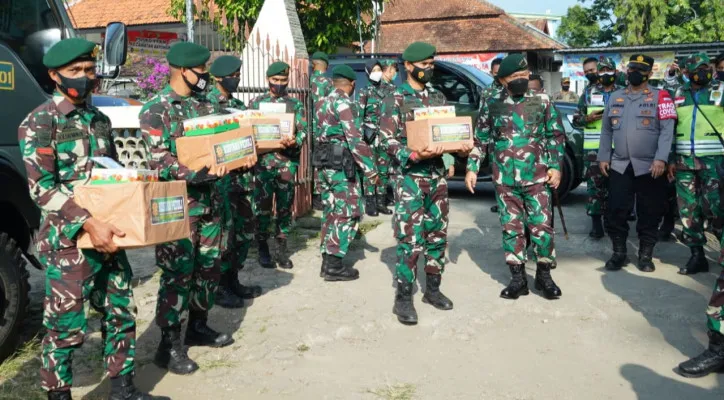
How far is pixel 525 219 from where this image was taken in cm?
535

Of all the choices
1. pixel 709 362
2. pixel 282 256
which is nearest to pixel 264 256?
pixel 282 256

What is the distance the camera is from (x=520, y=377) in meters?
3.96

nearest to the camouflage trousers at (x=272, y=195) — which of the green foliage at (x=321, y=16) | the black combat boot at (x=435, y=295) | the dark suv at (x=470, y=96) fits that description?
the black combat boot at (x=435, y=295)

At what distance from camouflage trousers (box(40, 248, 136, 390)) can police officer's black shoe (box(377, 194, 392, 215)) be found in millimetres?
5681

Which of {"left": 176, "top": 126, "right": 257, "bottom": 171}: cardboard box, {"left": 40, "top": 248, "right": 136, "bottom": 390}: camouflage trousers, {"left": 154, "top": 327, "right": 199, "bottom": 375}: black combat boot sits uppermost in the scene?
{"left": 176, "top": 126, "right": 257, "bottom": 171}: cardboard box

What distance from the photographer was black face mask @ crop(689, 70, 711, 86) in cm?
577

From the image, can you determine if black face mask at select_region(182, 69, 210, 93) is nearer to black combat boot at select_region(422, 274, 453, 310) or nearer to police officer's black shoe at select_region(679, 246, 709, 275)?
black combat boot at select_region(422, 274, 453, 310)

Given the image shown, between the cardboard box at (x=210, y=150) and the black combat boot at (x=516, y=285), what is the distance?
8.27ft

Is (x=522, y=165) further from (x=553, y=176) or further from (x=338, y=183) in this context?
(x=338, y=183)

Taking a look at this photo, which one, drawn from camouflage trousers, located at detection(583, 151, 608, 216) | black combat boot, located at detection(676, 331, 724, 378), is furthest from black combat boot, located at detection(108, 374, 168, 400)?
camouflage trousers, located at detection(583, 151, 608, 216)

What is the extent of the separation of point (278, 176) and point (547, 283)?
102 inches

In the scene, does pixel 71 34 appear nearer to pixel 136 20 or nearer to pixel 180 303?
pixel 180 303

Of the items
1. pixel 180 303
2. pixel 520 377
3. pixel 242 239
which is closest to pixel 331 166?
pixel 242 239

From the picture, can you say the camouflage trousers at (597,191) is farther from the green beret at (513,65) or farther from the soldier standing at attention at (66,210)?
Result: the soldier standing at attention at (66,210)
